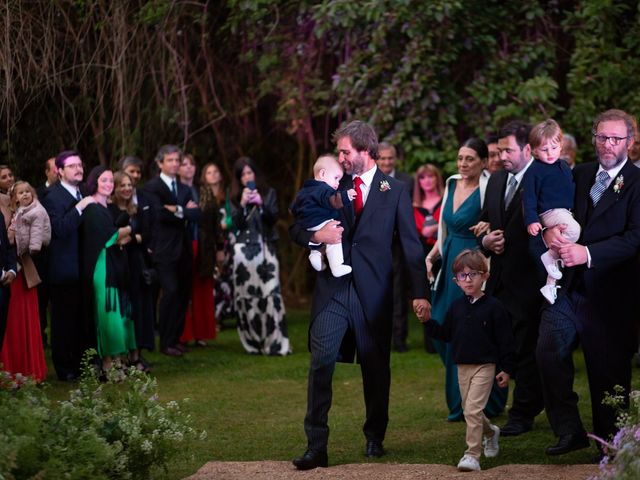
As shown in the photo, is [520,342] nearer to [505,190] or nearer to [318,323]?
[505,190]

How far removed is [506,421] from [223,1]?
7639mm

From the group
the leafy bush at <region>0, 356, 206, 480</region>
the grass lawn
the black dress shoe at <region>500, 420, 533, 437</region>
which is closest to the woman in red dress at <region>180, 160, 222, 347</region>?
the grass lawn

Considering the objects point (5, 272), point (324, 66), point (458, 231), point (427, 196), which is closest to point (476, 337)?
point (458, 231)

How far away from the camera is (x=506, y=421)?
30.5 ft

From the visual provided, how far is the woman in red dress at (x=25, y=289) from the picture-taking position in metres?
10.5

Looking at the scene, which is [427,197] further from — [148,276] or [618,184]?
A: [618,184]

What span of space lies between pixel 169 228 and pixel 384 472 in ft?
20.2

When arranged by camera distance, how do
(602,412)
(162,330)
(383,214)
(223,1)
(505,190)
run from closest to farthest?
1. (602,412)
2. (383,214)
3. (505,190)
4. (162,330)
5. (223,1)

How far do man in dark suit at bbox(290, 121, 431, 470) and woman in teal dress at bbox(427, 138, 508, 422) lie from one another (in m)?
1.35

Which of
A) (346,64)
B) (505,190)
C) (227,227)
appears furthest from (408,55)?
(505,190)

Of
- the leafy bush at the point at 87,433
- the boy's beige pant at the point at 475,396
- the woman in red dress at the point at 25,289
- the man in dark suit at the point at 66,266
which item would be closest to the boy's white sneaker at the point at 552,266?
the boy's beige pant at the point at 475,396

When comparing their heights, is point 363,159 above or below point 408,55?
below

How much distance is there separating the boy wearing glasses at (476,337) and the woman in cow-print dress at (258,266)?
549 centimetres

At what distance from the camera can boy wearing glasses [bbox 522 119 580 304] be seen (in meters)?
7.44
